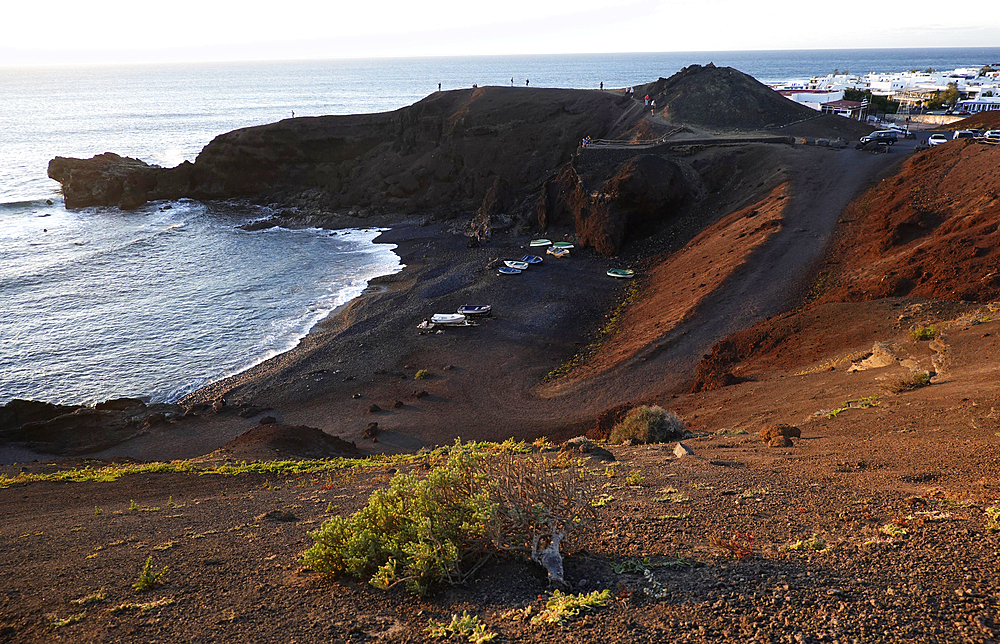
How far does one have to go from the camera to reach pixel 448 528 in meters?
7.31

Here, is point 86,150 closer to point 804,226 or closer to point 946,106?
point 804,226

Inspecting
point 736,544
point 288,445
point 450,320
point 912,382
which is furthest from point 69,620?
point 450,320

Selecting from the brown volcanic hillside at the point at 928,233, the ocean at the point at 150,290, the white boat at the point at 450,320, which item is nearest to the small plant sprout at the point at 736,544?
the brown volcanic hillside at the point at 928,233

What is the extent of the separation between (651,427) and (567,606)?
10.9 m

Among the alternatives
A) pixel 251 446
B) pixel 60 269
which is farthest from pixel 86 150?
pixel 251 446

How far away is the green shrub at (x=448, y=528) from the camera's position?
7000 millimetres

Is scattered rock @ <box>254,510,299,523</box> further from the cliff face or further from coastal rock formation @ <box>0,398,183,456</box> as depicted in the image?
the cliff face

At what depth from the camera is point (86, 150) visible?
104 meters

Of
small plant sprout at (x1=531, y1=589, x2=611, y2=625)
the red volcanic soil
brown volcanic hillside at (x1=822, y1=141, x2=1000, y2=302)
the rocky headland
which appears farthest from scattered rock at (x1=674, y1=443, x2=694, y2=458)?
the red volcanic soil

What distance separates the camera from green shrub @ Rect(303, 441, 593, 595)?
7.00 meters

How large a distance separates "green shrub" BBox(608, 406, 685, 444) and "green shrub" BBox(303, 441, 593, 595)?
912cm

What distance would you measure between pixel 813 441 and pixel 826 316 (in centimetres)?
1203

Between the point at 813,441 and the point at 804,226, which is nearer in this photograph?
the point at 813,441

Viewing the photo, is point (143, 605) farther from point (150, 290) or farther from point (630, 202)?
point (150, 290)
